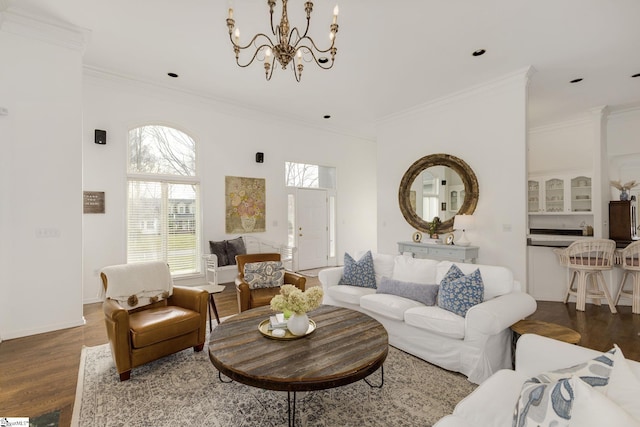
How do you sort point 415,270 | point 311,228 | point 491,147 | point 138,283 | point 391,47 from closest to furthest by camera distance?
point 138,283
point 415,270
point 391,47
point 491,147
point 311,228

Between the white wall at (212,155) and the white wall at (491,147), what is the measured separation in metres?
2.18

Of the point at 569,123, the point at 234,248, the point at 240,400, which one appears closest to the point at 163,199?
the point at 234,248

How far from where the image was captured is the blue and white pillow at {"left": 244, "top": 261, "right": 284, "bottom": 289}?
11.9 ft

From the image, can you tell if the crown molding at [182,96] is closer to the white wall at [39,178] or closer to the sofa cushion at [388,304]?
the white wall at [39,178]

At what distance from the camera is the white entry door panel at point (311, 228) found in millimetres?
6797

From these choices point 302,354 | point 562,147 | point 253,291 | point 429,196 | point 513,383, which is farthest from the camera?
point 562,147

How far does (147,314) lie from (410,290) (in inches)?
97.2

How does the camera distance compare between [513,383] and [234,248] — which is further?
[234,248]

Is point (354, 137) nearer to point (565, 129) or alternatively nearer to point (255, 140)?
point (255, 140)

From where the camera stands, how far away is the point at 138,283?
2.90 m

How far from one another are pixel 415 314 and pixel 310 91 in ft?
12.7

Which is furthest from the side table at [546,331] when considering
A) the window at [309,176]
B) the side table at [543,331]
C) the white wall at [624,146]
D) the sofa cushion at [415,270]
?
the white wall at [624,146]

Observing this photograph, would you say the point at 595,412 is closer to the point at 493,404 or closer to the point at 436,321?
the point at 493,404

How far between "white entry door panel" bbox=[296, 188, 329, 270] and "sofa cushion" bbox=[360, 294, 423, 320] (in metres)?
3.76
